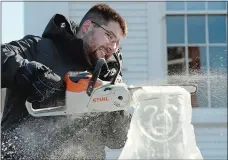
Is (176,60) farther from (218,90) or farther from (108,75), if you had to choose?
(108,75)

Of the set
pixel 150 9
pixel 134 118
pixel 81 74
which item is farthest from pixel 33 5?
pixel 134 118

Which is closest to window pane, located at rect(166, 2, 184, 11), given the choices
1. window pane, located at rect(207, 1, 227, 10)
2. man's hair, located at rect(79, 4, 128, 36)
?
window pane, located at rect(207, 1, 227, 10)

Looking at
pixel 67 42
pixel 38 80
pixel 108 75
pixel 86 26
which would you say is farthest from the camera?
pixel 86 26

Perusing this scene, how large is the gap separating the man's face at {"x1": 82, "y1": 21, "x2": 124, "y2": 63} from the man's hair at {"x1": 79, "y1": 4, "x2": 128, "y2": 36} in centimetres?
2

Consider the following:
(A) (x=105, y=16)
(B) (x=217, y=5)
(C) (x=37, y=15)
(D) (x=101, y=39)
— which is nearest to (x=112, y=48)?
(D) (x=101, y=39)

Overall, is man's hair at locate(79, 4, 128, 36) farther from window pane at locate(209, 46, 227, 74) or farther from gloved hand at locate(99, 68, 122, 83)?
window pane at locate(209, 46, 227, 74)

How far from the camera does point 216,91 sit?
6.88 metres

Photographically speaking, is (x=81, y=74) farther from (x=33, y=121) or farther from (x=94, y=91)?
(x=33, y=121)

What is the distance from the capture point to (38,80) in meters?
2.40

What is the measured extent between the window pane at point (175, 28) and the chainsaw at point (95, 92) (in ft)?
15.3

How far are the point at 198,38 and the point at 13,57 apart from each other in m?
4.93

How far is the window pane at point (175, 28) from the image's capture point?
7.04m

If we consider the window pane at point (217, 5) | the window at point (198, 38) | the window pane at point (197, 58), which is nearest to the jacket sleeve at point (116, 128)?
the window at point (198, 38)

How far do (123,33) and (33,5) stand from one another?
4123 mm
